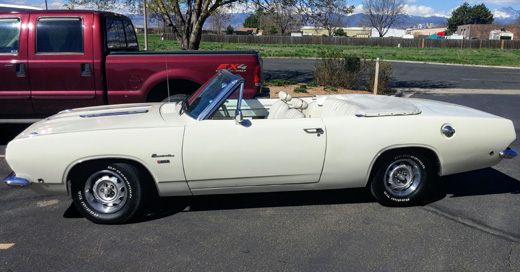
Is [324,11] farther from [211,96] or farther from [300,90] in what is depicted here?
[211,96]

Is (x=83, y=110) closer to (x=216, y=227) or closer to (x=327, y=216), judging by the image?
(x=216, y=227)

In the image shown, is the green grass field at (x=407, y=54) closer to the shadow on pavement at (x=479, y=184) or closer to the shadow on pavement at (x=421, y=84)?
the shadow on pavement at (x=421, y=84)

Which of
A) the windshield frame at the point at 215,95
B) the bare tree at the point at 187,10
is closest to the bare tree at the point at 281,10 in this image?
the bare tree at the point at 187,10

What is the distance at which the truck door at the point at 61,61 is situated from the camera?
287 inches

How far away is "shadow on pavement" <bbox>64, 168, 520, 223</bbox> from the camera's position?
203 inches

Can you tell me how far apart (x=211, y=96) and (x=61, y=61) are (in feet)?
11.8

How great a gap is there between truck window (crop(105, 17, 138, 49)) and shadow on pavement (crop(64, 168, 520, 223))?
3.45m

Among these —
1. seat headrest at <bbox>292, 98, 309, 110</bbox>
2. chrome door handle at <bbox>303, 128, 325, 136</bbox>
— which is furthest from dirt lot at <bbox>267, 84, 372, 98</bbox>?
chrome door handle at <bbox>303, 128, 325, 136</bbox>

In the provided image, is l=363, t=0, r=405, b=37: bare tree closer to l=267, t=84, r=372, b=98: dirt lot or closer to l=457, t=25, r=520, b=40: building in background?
l=457, t=25, r=520, b=40: building in background

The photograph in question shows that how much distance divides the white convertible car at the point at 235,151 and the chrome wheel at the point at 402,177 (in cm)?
1

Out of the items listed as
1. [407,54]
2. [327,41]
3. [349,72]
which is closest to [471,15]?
[327,41]

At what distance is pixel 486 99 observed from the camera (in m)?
13.7

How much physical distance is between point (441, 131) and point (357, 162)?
900mm

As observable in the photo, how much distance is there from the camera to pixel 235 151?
4.57 metres
